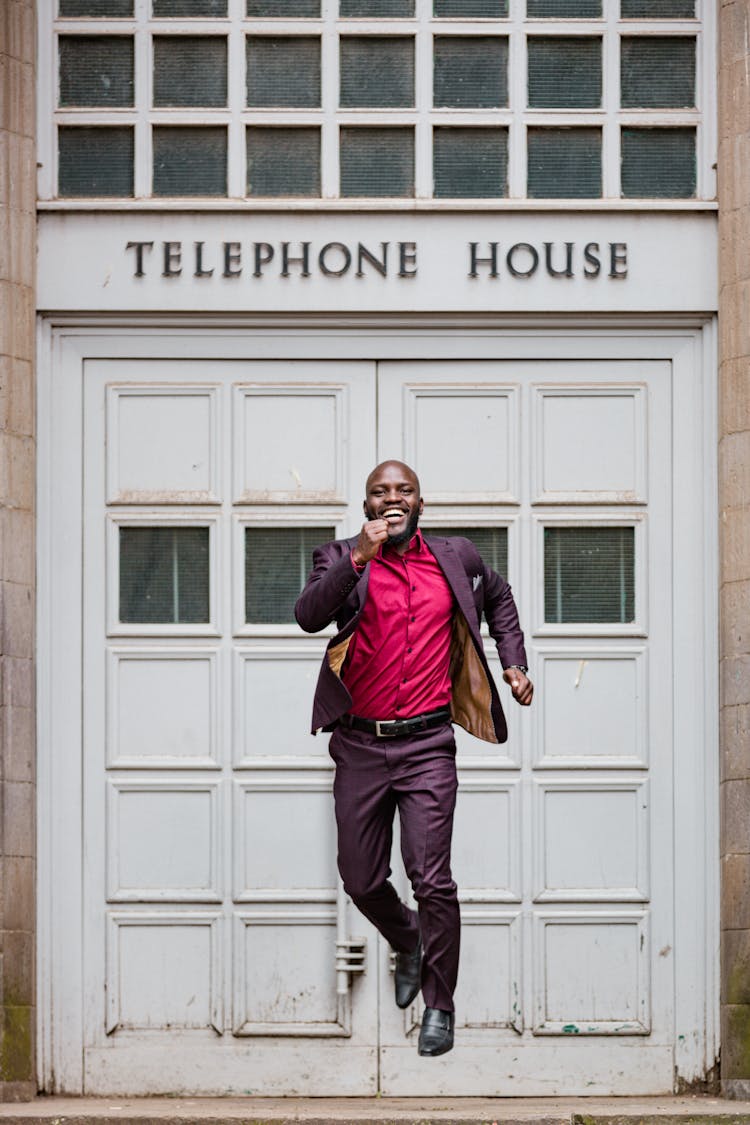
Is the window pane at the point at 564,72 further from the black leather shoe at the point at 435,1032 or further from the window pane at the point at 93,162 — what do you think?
the black leather shoe at the point at 435,1032

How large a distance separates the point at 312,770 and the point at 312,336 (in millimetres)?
2134

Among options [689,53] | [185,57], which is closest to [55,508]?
[185,57]

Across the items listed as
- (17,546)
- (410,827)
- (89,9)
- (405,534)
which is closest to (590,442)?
(405,534)

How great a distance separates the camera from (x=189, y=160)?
10391mm

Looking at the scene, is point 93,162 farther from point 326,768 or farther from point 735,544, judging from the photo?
Answer: point 735,544

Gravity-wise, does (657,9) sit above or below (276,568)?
above

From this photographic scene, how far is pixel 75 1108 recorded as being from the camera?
9719mm

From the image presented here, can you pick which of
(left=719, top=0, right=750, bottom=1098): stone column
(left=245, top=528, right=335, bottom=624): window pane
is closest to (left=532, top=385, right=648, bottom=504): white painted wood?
(left=719, top=0, right=750, bottom=1098): stone column

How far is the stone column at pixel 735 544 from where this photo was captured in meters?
10.0

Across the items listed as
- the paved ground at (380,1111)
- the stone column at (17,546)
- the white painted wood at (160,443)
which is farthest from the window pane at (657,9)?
the paved ground at (380,1111)

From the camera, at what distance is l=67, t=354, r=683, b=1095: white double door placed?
33.9ft

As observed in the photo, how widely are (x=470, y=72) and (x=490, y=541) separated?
2.30 m

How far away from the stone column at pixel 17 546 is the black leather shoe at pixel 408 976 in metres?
2.08

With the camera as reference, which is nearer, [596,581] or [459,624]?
[459,624]
